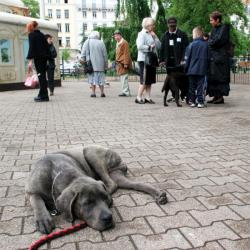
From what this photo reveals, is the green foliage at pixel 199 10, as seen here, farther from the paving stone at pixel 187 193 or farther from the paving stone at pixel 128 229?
the paving stone at pixel 128 229

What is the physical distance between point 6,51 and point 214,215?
1582cm

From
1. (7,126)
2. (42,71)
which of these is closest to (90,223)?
(7,126)

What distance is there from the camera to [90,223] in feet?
10.0

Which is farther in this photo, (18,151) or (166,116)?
(166,116)

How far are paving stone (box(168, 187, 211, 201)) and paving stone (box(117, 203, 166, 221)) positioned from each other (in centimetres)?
33

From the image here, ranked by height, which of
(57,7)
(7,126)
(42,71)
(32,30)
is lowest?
(7,126)

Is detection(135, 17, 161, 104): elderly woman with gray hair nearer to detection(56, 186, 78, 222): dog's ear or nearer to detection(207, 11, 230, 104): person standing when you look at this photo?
detection(207, 11, 230, 104): person standing

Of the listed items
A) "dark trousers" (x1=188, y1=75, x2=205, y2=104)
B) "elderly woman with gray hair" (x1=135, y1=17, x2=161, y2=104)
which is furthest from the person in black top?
"dark trousers" (x1=188, y1=75, x2=205, y2=104)

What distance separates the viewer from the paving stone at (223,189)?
3.99m

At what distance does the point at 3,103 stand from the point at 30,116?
358 cm

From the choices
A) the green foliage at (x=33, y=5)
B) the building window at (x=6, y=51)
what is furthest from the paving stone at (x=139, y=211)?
the green foliage at (x=33, y=5)

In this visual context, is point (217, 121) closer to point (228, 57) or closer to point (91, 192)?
point (228, 57)

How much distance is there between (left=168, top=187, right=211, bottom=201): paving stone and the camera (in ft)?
12.8

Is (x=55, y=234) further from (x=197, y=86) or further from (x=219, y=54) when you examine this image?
(x=219, y=54)
